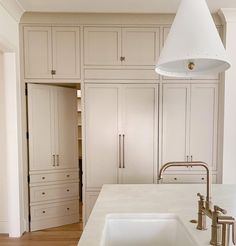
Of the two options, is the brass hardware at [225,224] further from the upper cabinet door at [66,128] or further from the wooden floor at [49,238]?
the upper cabinet door at [66,128]

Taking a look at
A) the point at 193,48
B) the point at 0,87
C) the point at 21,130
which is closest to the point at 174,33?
the point at 193,48

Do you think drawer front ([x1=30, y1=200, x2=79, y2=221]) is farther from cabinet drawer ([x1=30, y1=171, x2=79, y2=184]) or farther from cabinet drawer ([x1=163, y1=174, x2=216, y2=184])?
cabinet drawer ([x1=163, y1=174, x2=216, y2=184])

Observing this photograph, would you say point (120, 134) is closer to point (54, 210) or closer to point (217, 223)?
point (54, 210)

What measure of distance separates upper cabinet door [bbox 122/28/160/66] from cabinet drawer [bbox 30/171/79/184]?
1.72m

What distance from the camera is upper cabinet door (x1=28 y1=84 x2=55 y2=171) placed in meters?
3.12

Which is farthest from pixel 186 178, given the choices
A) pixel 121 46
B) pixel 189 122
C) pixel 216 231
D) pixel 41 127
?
pixel 216 231

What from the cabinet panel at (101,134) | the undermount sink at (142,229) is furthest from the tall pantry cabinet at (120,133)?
the undermount sink at (142,229)

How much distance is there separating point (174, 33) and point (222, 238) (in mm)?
908

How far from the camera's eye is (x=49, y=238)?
3.01 m

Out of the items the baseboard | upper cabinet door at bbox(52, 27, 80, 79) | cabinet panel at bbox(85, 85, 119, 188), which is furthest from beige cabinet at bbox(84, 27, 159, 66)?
the baseboard

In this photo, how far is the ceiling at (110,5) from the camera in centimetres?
276

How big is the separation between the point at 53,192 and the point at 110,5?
2.53 meters

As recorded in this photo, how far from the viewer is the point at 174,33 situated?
111cm

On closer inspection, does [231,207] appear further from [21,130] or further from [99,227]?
[21,130]
